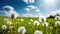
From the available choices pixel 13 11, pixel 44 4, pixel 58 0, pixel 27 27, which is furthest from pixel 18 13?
pixel 58 0

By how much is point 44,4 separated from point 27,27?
13.1 inches

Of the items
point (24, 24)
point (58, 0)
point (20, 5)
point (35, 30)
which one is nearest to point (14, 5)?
point (20, 5)

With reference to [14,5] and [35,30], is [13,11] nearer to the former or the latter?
[14,5]

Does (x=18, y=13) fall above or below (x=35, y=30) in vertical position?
above

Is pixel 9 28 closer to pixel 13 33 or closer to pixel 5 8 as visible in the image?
pixel 13 33

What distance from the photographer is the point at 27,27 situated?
1585 mm

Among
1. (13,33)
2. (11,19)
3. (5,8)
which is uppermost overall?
(5,8)

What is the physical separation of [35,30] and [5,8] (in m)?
0.42

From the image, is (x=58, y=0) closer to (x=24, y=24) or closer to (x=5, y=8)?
(x=24, y=24)

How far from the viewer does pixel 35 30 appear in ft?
5.20

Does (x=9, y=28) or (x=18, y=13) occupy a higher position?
(x=18, y=13)

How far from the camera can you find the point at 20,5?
162 cm

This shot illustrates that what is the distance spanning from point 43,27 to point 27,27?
7.2 inches

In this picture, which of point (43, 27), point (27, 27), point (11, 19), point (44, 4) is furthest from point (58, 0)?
point (11, 19)
